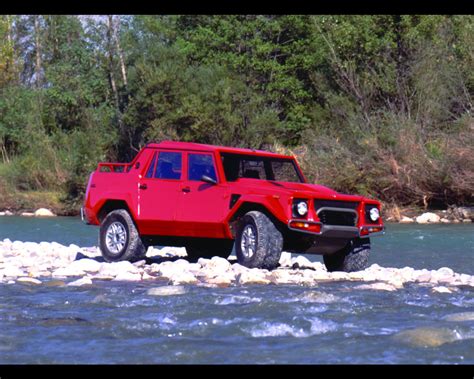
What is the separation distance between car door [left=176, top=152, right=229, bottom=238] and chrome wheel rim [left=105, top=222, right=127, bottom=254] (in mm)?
913

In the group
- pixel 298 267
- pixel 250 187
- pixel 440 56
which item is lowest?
pixel 298 267

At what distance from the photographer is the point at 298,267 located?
1444 centimetres

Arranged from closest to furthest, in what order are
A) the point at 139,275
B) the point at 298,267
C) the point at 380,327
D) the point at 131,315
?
1. the point at 380,327
2. the point at 131,315
3. the point at 139,275
4. the point at 298,267

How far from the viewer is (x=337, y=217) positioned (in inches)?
510

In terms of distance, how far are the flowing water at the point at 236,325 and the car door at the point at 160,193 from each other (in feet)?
5.94

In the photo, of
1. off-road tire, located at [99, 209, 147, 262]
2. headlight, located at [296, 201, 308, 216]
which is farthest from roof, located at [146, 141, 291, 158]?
headlight, located at [296, 201, 308, 216]

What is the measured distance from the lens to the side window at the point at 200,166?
1353cm

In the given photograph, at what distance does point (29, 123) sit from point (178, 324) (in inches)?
1438

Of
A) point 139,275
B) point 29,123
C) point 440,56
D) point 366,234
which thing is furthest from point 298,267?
point 29,123

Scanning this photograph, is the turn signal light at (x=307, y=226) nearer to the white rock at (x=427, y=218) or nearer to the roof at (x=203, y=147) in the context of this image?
the roof at (x=203, y=147)

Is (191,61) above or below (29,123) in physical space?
→ above

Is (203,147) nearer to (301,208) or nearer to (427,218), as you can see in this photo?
(301,208)
